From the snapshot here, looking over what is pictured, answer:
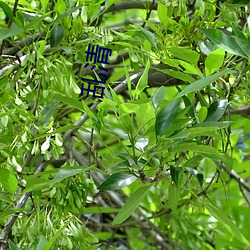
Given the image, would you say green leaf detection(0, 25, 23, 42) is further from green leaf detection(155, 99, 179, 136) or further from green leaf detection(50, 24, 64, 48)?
green leaf detection(155, 99, 179, 136)

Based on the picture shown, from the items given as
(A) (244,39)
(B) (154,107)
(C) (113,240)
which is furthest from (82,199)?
(C) (113,240)

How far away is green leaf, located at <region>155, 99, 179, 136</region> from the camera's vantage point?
0.80m

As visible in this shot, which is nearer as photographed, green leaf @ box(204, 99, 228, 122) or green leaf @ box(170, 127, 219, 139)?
green leaf @ box(170, 127, 219, 139)

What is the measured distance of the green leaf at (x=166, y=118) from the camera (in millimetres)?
803

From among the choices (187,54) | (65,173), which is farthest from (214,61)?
(65,173)

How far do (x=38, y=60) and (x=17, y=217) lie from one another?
0.22m

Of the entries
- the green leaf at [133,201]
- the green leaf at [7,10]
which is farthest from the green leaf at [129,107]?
the green leaf at [7,10]

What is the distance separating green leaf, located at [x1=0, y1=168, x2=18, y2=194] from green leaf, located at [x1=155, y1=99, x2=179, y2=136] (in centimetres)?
19

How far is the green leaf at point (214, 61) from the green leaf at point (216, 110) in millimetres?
50

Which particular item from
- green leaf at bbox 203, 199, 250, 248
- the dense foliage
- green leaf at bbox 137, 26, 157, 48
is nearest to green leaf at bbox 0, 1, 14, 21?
the dense foliage

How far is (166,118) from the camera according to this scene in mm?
811

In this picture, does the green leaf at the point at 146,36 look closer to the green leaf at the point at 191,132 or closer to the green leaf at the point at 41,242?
the green leaf at the point at 191,132

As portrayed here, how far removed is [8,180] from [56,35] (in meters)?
0.20

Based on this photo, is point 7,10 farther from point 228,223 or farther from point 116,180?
point 228,223
